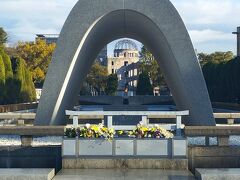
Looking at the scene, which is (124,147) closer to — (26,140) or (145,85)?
(26,140)

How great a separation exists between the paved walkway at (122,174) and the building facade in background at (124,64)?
97106 mm

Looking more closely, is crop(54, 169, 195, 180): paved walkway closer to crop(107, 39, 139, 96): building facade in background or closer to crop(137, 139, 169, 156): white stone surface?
crop(137, 139, 169, 156): white stone surface

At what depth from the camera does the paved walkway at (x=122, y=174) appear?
33.4 ft

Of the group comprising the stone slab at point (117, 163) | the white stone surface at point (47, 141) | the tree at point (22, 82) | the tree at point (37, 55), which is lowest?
the white stone surface at point (47, 141)

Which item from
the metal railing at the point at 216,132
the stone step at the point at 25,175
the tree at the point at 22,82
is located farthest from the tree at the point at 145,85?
the stone step at the point at 25,175

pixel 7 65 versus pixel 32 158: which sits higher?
pixel 7 65

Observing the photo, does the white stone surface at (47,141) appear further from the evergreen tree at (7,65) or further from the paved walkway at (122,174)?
the evergreen tree at (7,65)

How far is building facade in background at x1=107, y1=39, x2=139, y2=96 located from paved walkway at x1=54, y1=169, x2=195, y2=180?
97106 mm

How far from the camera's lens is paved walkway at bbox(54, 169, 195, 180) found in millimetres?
10188

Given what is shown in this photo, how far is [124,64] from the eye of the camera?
142m

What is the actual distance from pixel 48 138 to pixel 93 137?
8916 mm

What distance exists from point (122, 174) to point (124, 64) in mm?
131546

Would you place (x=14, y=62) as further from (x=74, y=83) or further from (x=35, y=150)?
(x=35, y=150)

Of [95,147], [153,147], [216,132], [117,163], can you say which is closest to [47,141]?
[216,132]
